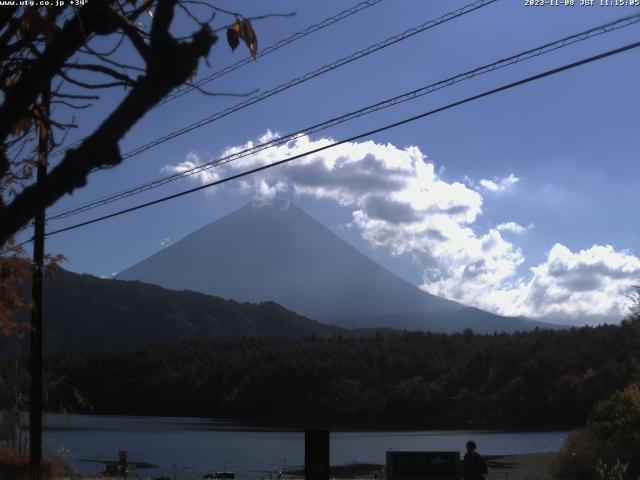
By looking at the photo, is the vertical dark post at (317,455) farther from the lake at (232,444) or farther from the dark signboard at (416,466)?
the lake at (232,444)

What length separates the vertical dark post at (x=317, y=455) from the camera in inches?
431

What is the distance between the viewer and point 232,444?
65.8m

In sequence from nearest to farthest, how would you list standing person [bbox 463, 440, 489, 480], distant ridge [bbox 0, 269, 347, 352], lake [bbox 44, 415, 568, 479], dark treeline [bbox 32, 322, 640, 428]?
standing person [bbox 463, 440, 489, 480]
lake [bbox 44, 415, 568, 479]
dark treeline [bbox 32, 322, 640, 428]
distant ridge [bbox 0, 269, 347, 352]

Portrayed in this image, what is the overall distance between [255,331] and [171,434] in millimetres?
90691

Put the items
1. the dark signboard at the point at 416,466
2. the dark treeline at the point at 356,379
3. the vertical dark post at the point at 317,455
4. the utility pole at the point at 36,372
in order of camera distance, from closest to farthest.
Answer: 1. the vertical dark post at the point at 317,455
2. the dark signboard at the point at 416,466
3. the utility pole at the point at 36,372
4. the dark treeline at the point at 356,379

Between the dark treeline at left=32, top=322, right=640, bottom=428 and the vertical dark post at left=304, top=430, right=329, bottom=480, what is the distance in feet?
248

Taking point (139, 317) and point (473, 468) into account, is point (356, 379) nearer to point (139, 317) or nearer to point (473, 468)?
point (139, 317)

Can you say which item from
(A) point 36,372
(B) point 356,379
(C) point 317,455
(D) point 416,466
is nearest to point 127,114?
(C) point 317,455

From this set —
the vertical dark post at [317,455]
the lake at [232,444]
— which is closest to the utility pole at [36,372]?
the vertical dark post at [317,455]

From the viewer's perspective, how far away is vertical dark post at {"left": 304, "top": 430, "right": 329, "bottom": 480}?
11.0 m

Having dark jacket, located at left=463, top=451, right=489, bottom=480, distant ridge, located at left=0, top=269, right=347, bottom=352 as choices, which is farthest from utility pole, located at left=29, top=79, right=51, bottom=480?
distant ridge, located at left=0, top=269, right=347, bottom=352

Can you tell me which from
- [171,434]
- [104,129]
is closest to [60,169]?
[104,129]

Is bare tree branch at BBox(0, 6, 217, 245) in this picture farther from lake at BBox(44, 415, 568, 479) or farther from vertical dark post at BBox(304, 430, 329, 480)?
lake at BBox(44, 415, 568, 479)

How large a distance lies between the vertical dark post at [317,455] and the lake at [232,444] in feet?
103
